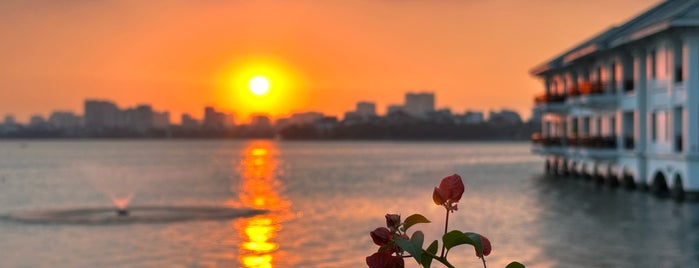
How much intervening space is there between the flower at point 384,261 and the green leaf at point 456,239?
22cm

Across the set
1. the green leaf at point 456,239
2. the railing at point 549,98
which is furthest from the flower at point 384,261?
the railing at point 549,98

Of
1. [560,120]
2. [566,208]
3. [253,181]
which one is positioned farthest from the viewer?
[253,181]

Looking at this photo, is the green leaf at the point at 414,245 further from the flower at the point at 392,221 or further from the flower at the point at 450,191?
the flower at the point at 450,191

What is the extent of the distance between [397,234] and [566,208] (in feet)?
152

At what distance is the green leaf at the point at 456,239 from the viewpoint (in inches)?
150

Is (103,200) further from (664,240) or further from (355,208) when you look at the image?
(664,240)

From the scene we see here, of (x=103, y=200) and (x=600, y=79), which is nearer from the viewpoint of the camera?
(x=600, y=79)

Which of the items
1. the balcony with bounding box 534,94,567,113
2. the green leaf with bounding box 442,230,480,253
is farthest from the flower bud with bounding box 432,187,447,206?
the balcony with bounding box 534,94,567,113

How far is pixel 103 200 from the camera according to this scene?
66.2m

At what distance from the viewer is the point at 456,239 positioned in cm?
395

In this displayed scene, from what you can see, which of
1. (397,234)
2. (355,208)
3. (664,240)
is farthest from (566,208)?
(397,234)

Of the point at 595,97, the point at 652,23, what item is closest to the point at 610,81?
the point at 595,97

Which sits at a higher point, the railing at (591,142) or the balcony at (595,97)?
the balcony at (595,97)

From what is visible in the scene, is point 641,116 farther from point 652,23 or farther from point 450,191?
point 450,191
